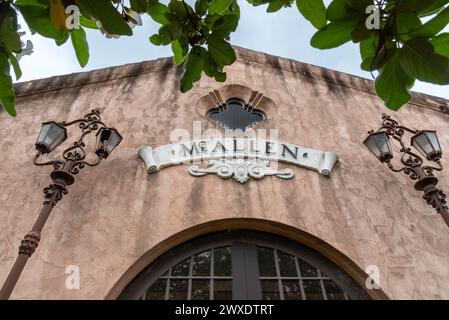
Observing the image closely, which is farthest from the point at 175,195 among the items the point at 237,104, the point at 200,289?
the point at 237,104

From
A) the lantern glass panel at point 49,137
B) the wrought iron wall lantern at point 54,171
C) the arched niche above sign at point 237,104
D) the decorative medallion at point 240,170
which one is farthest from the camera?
the arched niche above sign at point 237,104

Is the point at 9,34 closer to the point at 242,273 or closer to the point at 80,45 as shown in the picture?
the point at 80,45

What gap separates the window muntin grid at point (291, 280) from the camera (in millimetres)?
4316

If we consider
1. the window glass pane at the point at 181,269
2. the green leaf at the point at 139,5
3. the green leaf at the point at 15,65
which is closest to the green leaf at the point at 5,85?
the green leaf at the point at 15,65

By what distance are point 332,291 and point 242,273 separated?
1024 millimetres

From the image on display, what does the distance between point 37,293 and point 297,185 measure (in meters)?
3.32

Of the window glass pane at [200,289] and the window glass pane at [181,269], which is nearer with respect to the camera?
the window glass pane at [200,289]

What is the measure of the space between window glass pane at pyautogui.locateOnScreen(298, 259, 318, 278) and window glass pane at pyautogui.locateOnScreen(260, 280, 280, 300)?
38 centimetres

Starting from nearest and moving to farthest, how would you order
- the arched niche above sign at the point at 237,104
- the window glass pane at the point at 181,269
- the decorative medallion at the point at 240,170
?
1. the window glass pane at the point at 181,269
2. the decorative medallion at the point at 240,170
3. the arched niche above sign at the point at 237,104

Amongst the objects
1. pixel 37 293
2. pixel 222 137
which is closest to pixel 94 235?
pixel 37 293

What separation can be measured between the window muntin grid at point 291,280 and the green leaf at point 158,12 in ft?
11.2

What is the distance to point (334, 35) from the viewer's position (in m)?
1.22

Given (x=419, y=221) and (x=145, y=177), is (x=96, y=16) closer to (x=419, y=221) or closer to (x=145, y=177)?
(x=145, y=177)

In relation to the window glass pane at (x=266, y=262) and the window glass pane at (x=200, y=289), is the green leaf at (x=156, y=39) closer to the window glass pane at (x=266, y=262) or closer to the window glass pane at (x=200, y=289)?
the window glass pane at (x=200, y=289)
